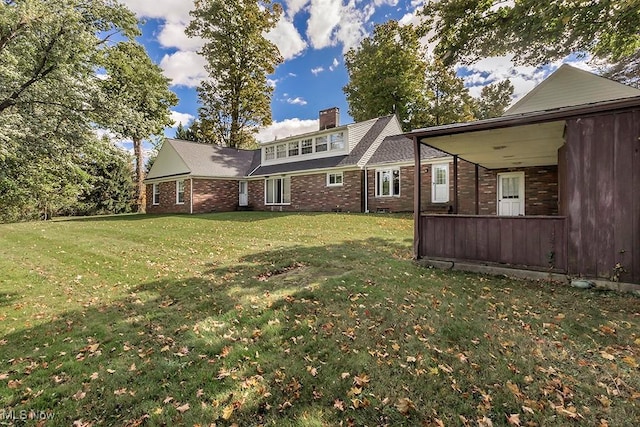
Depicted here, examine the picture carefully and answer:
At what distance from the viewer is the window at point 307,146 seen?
21.6m

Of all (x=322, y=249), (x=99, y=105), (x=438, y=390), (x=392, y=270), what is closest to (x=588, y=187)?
(x=392, y=270)

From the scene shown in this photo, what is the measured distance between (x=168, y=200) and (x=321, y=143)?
12.0 m

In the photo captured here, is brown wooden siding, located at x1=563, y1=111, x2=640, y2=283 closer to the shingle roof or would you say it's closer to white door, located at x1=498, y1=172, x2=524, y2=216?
white door, located at x1=498, y1=172, x2=524, y2=216

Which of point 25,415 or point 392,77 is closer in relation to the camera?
point 25,415

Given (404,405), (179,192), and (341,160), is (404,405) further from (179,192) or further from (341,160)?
(179,192)

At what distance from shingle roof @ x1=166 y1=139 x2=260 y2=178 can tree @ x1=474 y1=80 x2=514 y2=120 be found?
29380mm

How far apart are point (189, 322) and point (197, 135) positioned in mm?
33574

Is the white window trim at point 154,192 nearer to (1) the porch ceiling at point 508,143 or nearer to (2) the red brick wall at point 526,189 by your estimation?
(2) the red brick wall at point 526,189

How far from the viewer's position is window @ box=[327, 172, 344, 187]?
61.9ft

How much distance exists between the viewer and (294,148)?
2242 cm

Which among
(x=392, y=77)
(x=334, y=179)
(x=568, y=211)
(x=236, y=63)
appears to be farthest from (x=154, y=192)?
(x=568, y=211)

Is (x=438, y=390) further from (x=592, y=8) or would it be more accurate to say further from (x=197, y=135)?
(x=197, y=135)

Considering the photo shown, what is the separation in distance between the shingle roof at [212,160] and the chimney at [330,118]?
263 inches

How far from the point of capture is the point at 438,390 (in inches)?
114
